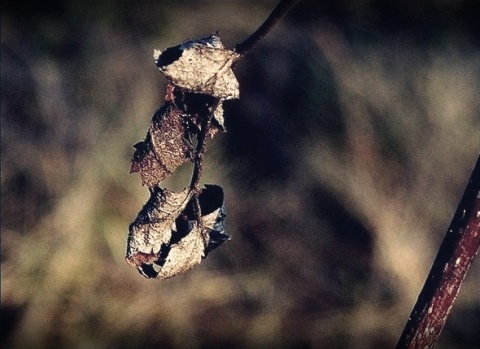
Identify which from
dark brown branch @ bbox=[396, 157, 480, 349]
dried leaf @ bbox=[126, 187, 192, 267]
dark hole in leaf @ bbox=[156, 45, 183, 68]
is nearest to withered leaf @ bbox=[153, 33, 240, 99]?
dark hole in leaf @ bbox=[156, 45, 183, 68]

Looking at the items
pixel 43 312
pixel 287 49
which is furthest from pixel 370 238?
pixel 43 312

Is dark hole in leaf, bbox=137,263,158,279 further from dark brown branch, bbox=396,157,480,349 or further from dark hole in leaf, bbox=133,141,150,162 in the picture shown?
dark brown branch, bbox=396,157,480,349

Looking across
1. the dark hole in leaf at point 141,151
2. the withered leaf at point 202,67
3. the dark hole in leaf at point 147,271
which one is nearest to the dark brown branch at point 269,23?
the withered leaf at point 202,67

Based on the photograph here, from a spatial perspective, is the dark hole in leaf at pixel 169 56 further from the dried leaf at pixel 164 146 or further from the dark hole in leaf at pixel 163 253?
the dark hole in leaf at pixel 163 253

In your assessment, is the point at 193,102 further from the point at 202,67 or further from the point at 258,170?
the point at 258,170

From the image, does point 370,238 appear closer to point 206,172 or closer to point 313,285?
point 313,285

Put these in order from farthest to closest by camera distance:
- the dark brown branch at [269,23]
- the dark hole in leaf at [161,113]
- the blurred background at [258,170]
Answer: the blurred background at [258,170], the dark hole in leaf at [161,113], the dark brown branch at [269,23]
